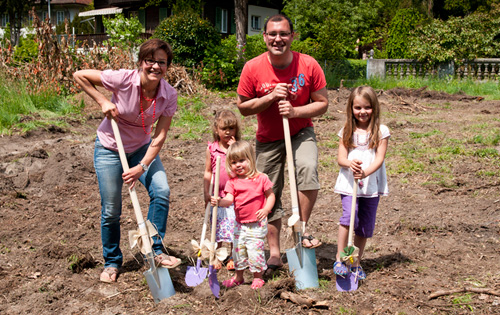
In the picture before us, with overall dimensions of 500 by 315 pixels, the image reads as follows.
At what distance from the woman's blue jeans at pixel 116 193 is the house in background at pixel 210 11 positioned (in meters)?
26.4

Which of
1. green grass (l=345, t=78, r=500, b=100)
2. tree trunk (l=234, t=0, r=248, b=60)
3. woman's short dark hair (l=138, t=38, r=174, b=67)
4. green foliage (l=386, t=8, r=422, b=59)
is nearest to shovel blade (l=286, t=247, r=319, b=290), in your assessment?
woman's short dark hair (l=138, t=38, r=174, b=67)

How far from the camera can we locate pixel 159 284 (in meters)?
3.45

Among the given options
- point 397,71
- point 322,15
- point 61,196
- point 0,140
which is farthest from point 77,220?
point 322,15

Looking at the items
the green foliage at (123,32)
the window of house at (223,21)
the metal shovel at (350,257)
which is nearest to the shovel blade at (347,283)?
→ the metal shovel at (350,257)

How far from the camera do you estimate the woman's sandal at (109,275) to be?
3.77 m

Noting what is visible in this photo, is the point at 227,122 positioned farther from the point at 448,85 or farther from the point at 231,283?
the point at 448,85

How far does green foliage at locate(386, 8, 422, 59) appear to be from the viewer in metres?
23.8

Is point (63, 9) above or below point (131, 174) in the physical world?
above

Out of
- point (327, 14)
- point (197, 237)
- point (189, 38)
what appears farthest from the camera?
point (327, 14)

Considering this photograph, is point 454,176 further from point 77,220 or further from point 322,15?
point 322,15

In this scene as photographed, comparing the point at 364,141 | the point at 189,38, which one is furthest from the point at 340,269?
the point at 189,38

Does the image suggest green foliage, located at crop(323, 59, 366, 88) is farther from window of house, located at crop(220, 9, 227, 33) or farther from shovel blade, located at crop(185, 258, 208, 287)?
shovel blade, located at crop(185, 258, 208, 287)

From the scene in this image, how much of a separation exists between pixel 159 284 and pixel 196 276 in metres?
0.27

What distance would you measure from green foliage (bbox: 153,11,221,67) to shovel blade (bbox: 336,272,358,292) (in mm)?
12636
